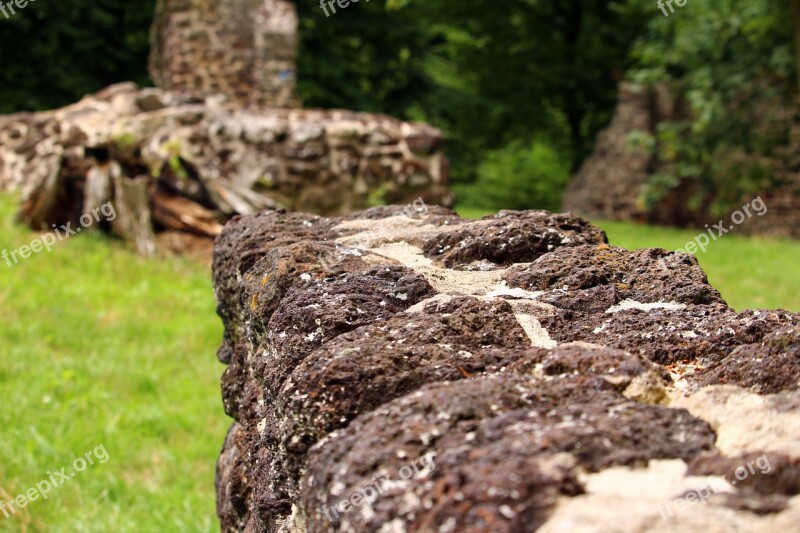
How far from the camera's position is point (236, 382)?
241 centimetres

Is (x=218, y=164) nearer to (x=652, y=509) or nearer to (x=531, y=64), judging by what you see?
(x=652, y=509)

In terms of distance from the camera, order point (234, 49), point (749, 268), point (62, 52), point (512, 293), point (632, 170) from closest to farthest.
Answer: point (512, 293) → point (749, 268) → point (234, 49) → point (62, 52) → point (632, 170)

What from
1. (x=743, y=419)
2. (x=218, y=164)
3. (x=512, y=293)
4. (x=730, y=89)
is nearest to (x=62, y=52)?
(x=218, y=164)

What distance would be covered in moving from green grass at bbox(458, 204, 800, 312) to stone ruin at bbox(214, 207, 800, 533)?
140 inches

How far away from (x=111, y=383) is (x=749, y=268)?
655cm

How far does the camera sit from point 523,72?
69.3 feet

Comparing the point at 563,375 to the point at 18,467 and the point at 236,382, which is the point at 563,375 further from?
the point at 18,467

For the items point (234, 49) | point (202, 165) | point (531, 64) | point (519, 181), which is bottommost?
point (519, 181)

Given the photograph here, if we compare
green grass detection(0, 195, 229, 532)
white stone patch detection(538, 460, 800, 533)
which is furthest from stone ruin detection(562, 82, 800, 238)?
white stone patch detection(538, 460, 800, 533)

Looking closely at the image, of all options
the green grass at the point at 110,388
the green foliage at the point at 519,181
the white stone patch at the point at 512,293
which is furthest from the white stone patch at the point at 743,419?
the green foliage at the point at 519,181

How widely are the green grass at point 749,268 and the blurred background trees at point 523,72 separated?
2.85 ft

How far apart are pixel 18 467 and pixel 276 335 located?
2.37 meters

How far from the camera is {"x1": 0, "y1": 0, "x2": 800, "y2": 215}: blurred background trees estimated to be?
37.6 feet

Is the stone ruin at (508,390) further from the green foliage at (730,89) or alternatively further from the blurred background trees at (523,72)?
the green foliage at (730,89)
